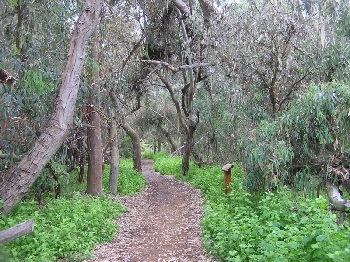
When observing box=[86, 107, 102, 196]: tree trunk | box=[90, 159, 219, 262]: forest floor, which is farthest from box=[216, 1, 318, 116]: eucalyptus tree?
box=[86, 107, 102, 196]: tree trunk

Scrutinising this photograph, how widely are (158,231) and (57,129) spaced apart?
10.7 ft

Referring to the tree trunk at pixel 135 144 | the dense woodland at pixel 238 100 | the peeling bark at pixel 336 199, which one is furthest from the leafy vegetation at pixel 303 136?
the tree trunk at pixel 135 144

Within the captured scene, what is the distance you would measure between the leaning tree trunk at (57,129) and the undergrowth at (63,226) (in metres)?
0.50

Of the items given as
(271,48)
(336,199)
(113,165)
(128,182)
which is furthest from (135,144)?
(336,199)

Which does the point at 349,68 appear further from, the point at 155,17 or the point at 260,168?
the point at 155,17

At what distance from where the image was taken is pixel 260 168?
7.49m

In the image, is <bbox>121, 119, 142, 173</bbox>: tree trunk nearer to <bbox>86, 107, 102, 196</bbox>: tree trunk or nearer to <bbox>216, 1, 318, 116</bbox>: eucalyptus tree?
<bbox>86, 107, 102, 196</bbox>: tree trunk

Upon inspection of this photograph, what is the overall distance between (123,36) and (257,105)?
16.1 feet

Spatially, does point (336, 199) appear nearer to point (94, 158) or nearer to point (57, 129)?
point (57, 129)

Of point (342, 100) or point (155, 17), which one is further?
point (155, 17)

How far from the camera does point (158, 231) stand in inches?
307

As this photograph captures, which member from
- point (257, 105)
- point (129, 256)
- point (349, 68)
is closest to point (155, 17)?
point (257, 105)

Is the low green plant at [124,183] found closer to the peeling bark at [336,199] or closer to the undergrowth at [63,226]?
the undergrowth at [63,226]

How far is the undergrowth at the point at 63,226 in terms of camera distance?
5.41 m
